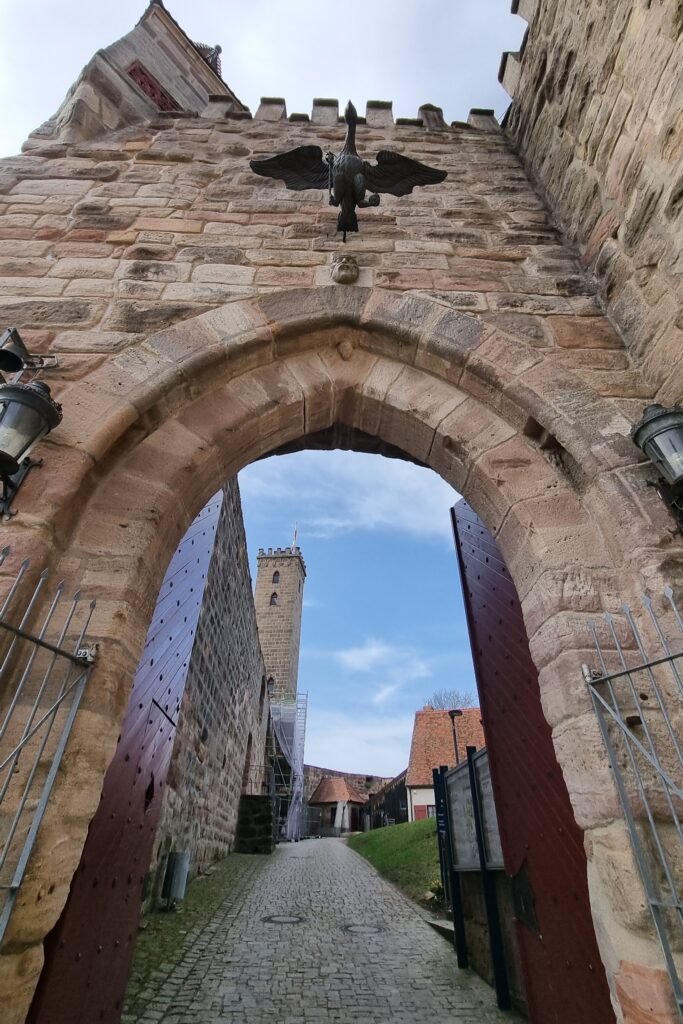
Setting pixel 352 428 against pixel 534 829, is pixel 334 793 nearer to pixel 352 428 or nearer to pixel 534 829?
pixel 534 829

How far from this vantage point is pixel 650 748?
1.48 m

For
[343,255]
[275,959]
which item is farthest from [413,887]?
[343,255]

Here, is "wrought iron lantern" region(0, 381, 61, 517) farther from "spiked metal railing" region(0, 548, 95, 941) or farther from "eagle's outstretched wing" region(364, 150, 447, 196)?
"eagle's outstretched wing" region(364, 150, 447, 196)

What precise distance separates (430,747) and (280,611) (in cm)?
1434

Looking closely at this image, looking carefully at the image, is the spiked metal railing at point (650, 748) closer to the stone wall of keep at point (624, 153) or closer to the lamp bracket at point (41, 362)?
the stone wall of keep at point (624, 153)

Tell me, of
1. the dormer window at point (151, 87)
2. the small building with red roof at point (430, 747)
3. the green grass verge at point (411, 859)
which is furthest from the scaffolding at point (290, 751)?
the dormer window at point (151, 87)

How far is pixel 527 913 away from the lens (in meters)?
2.51

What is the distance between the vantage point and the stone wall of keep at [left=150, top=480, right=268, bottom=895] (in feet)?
17.5

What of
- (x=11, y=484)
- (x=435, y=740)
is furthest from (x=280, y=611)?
(x=11, y=484)

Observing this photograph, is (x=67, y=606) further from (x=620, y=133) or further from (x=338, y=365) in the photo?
(x=620, y=133)

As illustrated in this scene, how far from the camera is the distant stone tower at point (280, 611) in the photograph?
2838 cm

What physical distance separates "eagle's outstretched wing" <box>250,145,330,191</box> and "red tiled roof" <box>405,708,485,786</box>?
696 inches

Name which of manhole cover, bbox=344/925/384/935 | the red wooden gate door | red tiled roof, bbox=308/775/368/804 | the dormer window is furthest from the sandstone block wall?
red tiled roof, bbox=308/775/368/804

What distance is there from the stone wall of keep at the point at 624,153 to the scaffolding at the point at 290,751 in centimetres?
1729
